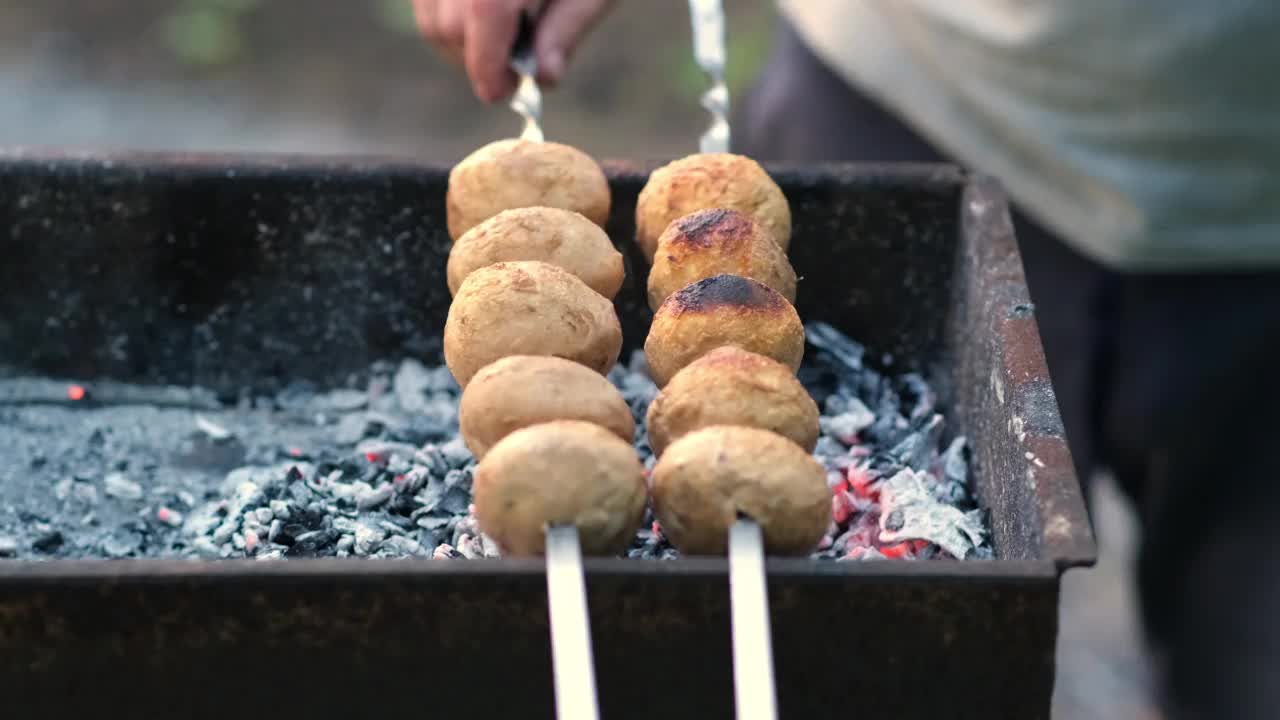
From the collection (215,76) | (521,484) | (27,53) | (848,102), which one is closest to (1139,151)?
(848,102)

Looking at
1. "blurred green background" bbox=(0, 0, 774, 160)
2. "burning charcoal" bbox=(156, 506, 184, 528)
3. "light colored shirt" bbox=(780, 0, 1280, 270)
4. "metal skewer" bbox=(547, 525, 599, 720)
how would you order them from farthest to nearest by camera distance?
"blurred green background" bbox=(0, 0, 774, 160) < "light colored shirt" bbox=(780, 0, 1280, 270) < "burning charcoal" bbox=(156, 506, 184, 528) < "metal skewer" bbox=(547, 525, 599, 720)

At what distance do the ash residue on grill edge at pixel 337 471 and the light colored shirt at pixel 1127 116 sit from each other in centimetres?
55

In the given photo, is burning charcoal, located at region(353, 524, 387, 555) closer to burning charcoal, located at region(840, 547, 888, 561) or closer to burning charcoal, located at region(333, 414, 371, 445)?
burning charcoal, located at region(333, 414, 371, 445)

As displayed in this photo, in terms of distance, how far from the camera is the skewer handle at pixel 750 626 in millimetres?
929

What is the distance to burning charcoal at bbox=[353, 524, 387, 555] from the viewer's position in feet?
4.40

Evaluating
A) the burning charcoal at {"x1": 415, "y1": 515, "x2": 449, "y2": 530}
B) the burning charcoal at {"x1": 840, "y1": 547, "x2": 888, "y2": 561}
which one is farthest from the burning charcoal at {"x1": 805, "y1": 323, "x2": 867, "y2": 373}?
the burning charcoal at {"x1": 415, "y1": 515, "x2": 449, "y2": 530}

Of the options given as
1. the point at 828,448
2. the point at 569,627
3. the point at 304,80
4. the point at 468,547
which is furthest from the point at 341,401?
the point at 304,80

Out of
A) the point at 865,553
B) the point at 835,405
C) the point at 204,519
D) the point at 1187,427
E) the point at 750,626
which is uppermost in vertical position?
the point at 1187,427

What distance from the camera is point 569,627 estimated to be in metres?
0.96

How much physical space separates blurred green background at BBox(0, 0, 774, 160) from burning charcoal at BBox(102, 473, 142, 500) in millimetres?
2728

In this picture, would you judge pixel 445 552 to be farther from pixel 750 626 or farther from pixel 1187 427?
pixel 1187 427

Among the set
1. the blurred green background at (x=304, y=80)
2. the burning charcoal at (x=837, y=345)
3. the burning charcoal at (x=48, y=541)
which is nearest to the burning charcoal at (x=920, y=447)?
the burning charcoal at (x=837, y=345)

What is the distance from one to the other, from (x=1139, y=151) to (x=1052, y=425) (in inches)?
38.3

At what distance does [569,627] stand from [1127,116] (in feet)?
4.51
